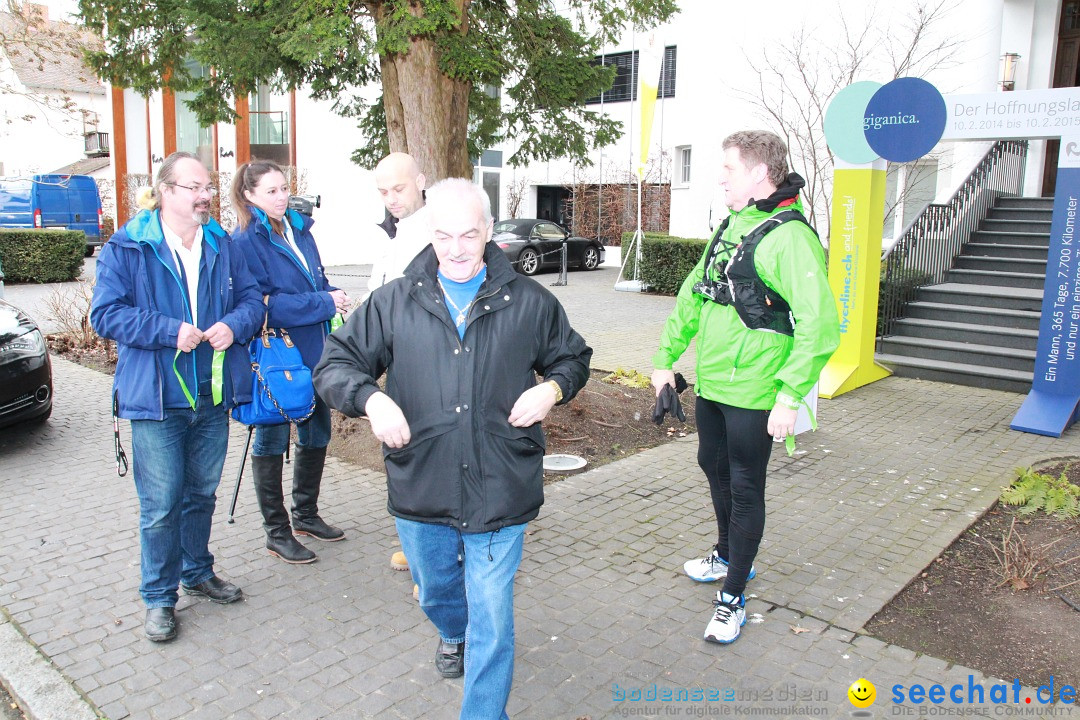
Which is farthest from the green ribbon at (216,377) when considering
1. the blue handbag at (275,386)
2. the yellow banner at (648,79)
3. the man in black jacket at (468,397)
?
the yellow banner at (648,79)

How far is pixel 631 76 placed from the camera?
25.2 metres

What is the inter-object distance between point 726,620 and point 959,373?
260 inches

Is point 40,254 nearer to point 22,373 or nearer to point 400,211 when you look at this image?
point 22,373

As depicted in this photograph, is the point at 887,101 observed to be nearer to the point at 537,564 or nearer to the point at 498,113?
the point at 498,113

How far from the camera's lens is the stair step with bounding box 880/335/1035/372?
8.76 meters

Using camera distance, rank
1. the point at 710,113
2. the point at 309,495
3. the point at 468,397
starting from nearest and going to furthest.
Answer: the point at 468,397 < the point at 309,495 < the point at 710,113

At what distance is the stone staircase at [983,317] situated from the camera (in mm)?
8875

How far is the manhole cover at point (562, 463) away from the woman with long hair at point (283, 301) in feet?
6.20

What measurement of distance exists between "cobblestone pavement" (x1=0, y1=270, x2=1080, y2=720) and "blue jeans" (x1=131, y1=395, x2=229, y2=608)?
29 cm

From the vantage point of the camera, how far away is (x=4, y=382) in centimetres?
617

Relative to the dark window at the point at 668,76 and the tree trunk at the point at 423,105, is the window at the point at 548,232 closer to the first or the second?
the dark window at the point at 668,76

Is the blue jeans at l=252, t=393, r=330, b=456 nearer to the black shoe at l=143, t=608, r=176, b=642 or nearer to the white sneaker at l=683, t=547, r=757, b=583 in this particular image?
the black shoe at l=143, t=608, r=176, b=642

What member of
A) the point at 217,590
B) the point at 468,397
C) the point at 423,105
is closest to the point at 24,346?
the point at 423,105

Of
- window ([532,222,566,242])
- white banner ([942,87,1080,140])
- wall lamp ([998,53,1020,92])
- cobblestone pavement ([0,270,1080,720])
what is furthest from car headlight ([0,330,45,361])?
window ([532,222,566,242])
